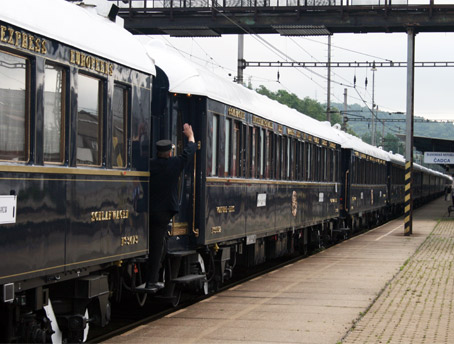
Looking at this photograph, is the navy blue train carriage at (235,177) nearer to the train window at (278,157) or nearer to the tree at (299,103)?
the train window at (278,157)

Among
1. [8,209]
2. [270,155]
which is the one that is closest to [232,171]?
[270,155]

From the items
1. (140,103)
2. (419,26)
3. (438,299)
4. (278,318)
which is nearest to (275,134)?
(438,299)

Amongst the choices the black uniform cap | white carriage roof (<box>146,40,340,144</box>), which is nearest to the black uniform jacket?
the black uniform cap

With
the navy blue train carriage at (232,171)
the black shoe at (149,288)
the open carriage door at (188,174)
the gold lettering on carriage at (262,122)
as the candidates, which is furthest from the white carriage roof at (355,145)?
the black shoe at (149,288)

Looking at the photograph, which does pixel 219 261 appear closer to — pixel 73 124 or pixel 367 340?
pixel 367 340

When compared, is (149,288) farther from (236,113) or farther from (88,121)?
(236,113)

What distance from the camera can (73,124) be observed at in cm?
812

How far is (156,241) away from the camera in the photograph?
408 inches

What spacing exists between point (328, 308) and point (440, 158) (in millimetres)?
57433

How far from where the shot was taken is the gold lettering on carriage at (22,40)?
Answer: 22.4 feet

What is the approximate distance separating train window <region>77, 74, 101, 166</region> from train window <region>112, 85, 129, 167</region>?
0.42m

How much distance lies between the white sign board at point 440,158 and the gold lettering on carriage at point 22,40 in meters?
61.4

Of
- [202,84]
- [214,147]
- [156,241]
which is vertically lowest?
[156,241]

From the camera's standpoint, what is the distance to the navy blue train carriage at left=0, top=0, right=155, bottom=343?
6.99 metres
